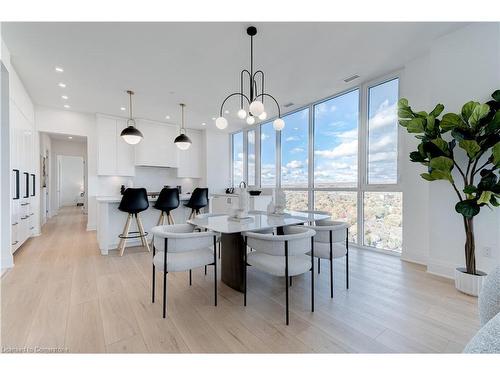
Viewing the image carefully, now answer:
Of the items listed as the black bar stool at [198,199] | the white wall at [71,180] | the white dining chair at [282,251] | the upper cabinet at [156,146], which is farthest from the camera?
the white wall at [71,180]

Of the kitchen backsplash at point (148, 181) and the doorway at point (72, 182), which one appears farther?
the doorway at point (72, 182)

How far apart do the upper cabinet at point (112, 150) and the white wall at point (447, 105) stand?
606cm

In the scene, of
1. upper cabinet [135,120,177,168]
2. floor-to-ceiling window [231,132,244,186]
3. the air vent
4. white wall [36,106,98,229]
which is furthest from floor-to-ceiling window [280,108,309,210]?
white wall [36,106,98,229]

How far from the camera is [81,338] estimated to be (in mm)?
1577

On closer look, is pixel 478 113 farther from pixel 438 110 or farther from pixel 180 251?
pixel 180 251

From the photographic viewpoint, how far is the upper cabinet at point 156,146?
583 cm

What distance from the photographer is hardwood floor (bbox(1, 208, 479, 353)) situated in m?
1.54

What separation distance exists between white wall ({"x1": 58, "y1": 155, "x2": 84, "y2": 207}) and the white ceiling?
7486mm

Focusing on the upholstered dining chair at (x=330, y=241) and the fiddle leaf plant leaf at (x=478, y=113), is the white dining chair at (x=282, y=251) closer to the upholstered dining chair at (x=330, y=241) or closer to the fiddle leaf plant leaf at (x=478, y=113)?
the upholstered dining chair at (x=330, y=241)

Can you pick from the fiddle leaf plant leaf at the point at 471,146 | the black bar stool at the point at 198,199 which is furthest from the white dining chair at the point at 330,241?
the black bar stool at the point at 198,199

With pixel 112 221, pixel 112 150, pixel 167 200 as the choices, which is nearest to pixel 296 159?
pixel 167 200

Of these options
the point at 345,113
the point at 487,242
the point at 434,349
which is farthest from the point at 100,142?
the point at 487,242

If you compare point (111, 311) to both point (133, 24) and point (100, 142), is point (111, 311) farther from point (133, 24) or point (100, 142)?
point (100, 142)

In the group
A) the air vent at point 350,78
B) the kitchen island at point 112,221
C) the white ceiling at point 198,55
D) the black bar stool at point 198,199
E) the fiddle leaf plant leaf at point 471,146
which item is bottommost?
the kitchen island at point 112,221
